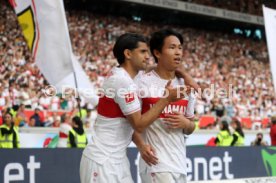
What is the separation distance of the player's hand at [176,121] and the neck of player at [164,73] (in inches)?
11.3

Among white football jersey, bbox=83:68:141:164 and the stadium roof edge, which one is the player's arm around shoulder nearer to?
white football jersey, bbox=83:68:141:164

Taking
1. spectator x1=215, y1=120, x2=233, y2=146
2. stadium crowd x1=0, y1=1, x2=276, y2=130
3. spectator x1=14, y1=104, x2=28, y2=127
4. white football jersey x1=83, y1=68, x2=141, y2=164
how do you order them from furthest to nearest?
stadium crowd x1=0, y1=1, x2=276, y2=130 → spectator x1=14, y1=104, x2=28, y2=127 → spectator x1=215, y1=120, x2=233, y2=146 → white football jersey x1=83, y1=68, x2=141, y2=164

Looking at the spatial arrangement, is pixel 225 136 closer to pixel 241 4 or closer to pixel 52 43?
pixel 52 43

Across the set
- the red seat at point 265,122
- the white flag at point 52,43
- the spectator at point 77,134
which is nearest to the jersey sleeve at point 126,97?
the white flag at point 52,43

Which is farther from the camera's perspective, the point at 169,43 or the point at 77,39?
the point at 77,39

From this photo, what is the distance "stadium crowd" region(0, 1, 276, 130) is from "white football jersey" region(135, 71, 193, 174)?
27.8 ft

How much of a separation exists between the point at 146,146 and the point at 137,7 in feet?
78.8

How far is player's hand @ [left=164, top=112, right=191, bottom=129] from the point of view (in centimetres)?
370

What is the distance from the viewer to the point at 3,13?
20578mm

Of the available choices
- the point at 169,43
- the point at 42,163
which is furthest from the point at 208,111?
the point at 169,43

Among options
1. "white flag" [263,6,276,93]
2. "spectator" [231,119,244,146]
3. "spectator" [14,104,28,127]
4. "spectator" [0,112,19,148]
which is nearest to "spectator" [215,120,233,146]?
"spectator" [231,119,244,146]

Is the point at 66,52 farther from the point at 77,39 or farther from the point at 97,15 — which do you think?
the point at 97,15

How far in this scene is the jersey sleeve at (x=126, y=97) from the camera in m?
3.51

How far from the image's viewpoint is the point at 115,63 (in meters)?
20.0
